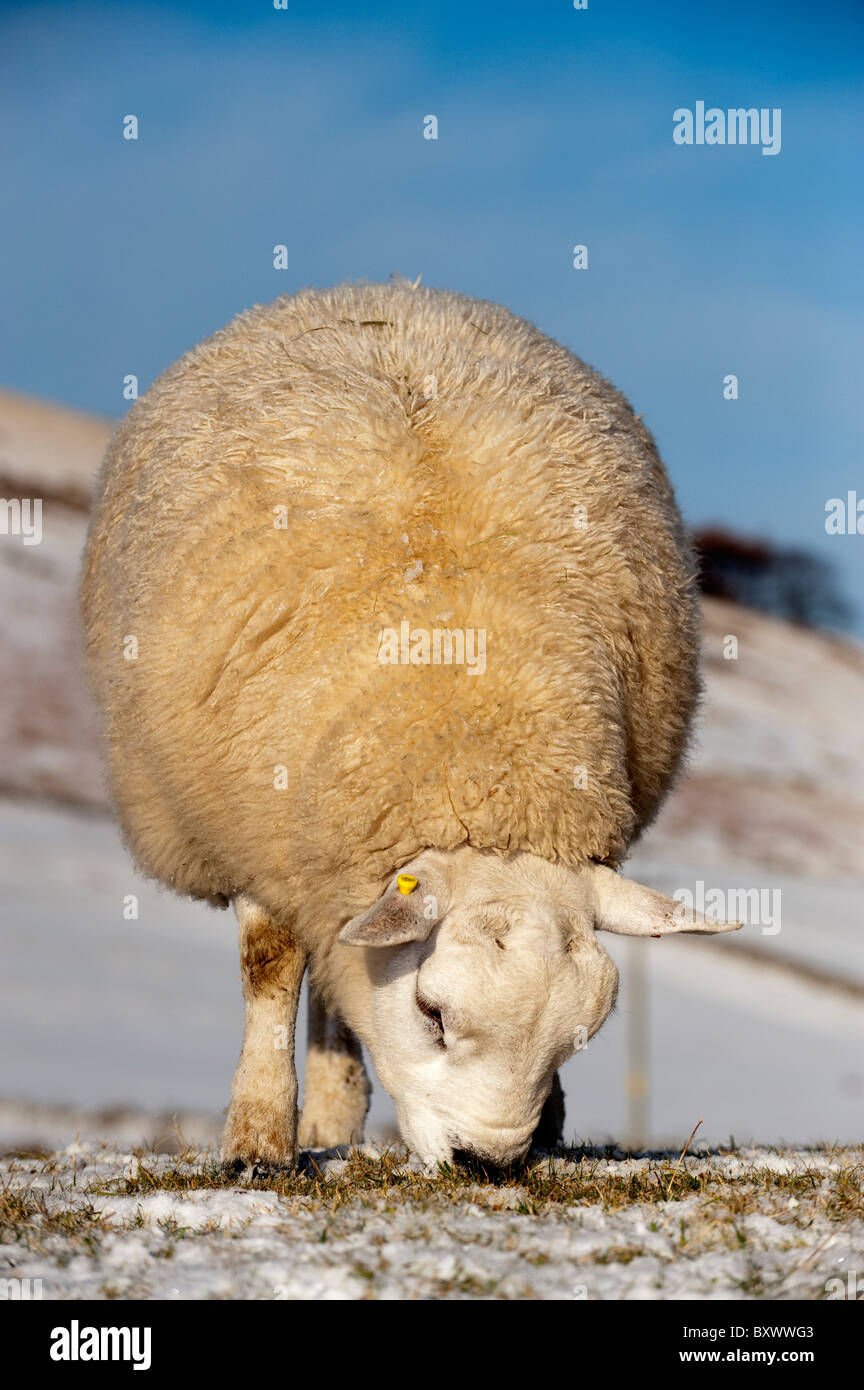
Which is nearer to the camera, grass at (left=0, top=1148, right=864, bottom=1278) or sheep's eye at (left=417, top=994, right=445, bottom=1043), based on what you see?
grass at (left=0, top=1148, right=864, bottom=1278)

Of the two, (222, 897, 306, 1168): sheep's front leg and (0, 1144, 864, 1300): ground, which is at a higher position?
(222, 897, 306, 1168): sheep's front leg

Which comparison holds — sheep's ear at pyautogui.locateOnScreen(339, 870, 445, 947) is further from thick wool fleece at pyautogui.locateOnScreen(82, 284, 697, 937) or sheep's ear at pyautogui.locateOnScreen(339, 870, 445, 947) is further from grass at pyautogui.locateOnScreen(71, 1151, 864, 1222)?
grass at pyautogui.locateOnScreen(71, 1151, 864, 1222)

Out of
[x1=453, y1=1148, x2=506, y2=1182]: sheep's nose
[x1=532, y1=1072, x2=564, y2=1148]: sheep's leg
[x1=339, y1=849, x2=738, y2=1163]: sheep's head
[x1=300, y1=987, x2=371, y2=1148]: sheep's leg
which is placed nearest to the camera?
[x1=339, y1=849, x2=738, y2=1163]: sheep's head

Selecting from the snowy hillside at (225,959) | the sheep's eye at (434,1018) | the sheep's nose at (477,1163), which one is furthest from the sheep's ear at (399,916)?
the snowy hillside at (225,959)

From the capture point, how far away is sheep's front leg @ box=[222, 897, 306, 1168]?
597 centimetres

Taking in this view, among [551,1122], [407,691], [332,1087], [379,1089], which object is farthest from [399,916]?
[379,1089]

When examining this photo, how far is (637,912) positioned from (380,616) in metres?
1.36

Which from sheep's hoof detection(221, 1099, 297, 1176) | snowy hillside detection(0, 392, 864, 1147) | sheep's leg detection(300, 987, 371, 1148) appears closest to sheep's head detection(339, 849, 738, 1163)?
sheep's hoof detection(221, 1099, 297, 1176)

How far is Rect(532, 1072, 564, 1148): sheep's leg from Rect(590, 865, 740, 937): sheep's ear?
173 cm

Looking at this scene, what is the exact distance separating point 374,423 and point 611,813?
1685 millimetres

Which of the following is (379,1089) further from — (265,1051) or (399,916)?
(399,916)

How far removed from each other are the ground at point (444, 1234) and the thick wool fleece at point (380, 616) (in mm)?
1093

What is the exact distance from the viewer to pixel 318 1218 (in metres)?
4.62
